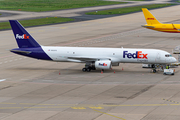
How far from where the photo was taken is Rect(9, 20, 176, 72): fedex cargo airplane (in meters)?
51.1

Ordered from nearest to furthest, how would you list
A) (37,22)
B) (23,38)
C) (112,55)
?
(112,55)
(23,38)
(37,22)

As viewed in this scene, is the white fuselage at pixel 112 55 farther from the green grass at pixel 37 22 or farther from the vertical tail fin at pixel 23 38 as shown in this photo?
the green grass at pixel 37 22

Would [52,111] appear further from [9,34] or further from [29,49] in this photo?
[9,34]

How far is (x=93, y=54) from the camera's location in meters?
52.8

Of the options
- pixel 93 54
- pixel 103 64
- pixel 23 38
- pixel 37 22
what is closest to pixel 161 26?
pixel 93 54

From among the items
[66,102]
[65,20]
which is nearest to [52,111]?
[66,102]

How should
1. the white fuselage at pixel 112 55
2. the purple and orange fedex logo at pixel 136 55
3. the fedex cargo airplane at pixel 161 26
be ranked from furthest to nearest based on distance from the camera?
the fedex cargo airplane at pixel 161 26
the purple and orange fedex logo at pixel 136 55
the white fuselage at pixel 112 55

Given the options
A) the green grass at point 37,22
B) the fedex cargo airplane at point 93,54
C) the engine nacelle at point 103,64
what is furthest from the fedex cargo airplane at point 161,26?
the green grass at point 37,22

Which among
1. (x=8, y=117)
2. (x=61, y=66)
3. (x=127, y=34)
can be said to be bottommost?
(x=8, y=117)

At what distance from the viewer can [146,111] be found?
109 feet

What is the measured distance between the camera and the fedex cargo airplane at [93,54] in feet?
168

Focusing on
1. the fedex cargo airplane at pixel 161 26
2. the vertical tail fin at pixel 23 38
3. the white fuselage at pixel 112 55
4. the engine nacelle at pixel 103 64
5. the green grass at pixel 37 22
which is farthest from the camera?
the green grass at pixel 37 22

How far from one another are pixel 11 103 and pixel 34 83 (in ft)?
30.1

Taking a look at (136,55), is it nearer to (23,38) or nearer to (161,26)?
(23,38)
